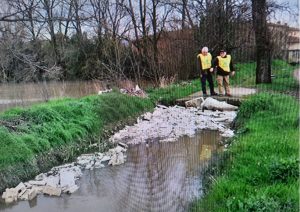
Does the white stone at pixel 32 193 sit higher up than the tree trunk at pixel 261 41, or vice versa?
the tree trunk at pixel 261 41

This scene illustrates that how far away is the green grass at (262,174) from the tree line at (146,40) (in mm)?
6194

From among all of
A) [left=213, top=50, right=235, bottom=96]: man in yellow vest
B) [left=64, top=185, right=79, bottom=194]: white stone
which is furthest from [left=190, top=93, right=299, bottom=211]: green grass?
[left=213, top=50, right=235, bottom=96]: man in yellow vest

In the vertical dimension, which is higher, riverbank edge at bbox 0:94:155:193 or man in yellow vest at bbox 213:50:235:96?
man in yellow vest at bbox 213:50:235:96

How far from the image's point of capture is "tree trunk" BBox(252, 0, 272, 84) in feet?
42.0

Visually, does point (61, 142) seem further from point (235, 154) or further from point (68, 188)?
point (235, 154)

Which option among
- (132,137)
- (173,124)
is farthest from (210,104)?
(132,137)

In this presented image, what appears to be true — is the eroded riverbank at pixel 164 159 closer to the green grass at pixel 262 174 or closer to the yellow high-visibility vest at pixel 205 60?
the green grass at pixel 262 174

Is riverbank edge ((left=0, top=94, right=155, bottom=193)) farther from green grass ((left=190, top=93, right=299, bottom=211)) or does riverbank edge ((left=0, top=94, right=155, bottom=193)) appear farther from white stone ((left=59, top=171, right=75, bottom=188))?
green grass ((left=190, top=93, right=299, bottom=211))

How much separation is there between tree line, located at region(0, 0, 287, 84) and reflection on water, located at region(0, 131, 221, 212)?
14.9ft

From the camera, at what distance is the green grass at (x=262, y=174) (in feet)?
12.9

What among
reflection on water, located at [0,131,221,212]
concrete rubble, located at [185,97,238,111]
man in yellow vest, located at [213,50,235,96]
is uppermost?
man in yellow vest, located at [213,50,235,96]

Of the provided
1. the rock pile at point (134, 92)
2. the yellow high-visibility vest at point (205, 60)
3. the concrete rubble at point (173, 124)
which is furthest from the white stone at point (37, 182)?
the yellow high-visibility vest at point (205, 60)

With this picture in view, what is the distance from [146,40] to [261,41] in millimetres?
7997

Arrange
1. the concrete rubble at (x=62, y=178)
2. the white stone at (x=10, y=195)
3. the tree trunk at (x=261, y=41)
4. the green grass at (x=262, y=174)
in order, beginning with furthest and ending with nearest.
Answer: the tree trunk at (x=261, y=41) < the concrete rubble at (x=62, y=178) < the white stone at (x=10, y=195) < the green grass at (x=262, y=174)
